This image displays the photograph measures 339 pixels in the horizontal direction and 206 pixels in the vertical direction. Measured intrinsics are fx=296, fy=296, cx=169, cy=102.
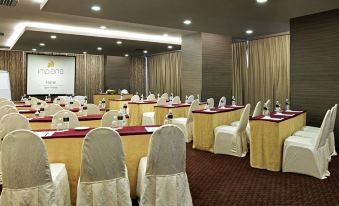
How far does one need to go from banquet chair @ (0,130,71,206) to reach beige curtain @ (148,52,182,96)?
10980mm

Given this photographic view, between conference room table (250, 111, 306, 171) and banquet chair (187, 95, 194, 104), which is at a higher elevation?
banquet chair (187, 95, 194, 104)

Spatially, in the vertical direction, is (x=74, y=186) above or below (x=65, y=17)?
below

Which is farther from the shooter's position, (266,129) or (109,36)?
(109,36)

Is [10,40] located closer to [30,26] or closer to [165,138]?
[30,26]

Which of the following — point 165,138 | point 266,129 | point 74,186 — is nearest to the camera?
point 165,138

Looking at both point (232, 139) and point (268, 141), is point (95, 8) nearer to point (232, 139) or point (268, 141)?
point (232, 139)

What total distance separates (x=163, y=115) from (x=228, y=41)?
12.5ft

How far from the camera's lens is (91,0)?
17.2ft

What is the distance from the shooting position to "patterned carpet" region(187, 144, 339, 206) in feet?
11.3

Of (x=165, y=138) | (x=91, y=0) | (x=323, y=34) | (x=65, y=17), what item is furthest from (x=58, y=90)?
(x=165, y=138)

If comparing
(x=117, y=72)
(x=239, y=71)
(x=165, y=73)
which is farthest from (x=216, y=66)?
(x=117, y=72)

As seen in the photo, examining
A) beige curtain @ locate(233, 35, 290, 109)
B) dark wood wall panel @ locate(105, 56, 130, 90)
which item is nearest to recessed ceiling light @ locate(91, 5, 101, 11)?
beige curtain @ locate(233, 35, 290, 109)

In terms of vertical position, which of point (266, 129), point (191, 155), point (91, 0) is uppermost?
point (91, 0)

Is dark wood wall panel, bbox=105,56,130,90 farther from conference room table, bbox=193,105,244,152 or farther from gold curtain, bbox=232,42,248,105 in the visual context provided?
conference room table, bbox=193,105,244,152
